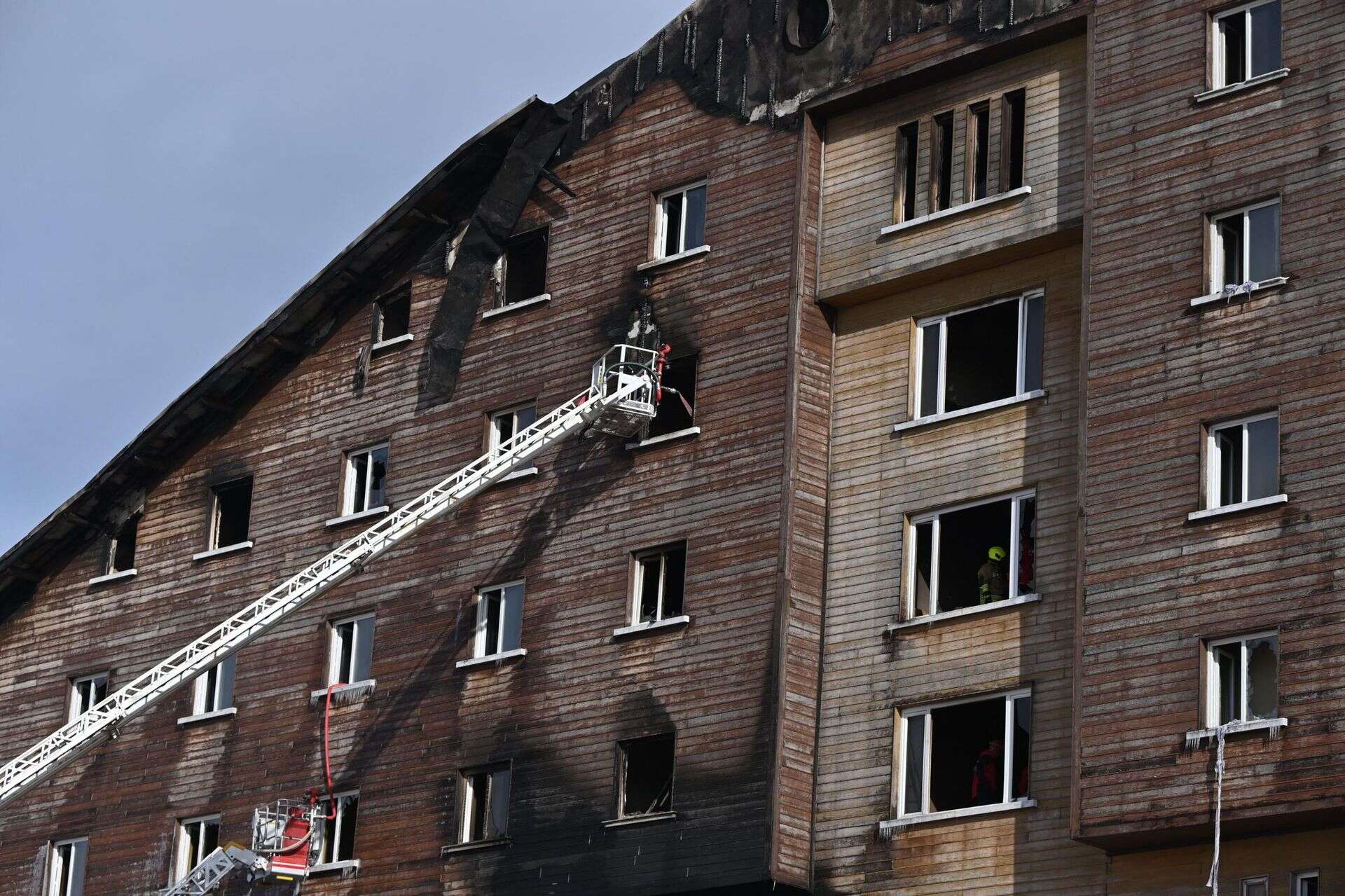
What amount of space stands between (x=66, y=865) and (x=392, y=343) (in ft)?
45.9

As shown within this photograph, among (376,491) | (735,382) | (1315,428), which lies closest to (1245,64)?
(1315,428)

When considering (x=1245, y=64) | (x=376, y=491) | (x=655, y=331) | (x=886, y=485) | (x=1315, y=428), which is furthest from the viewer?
(x=376, y=491)

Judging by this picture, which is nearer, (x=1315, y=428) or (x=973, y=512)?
(x=1315, y=428)

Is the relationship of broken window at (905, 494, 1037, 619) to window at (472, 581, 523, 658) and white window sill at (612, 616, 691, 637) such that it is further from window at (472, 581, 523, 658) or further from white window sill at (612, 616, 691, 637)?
window at (472, 581, 523, 658)

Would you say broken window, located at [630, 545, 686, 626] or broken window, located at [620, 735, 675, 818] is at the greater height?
broken window, located at [630, 545, 686, 626]

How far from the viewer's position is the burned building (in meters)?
39.3

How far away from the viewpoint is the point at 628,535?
47.8m

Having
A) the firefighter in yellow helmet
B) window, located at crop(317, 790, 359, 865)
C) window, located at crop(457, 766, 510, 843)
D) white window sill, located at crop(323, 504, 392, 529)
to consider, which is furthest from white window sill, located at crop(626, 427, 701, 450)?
window, located at crop(317, 790, 359, 865)

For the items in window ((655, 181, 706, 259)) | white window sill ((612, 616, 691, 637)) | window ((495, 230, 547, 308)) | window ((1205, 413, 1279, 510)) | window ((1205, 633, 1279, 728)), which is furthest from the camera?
window ((495, 230, 547, 308))

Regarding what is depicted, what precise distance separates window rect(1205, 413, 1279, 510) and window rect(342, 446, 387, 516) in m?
20.1

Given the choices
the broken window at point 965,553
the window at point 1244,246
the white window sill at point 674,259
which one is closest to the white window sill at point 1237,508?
the window at point 1244,246

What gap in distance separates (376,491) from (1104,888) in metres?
20.4

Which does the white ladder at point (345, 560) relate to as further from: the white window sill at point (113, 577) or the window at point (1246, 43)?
the window at point (1246, 43)

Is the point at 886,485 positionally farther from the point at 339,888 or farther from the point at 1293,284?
the point at 339,888
